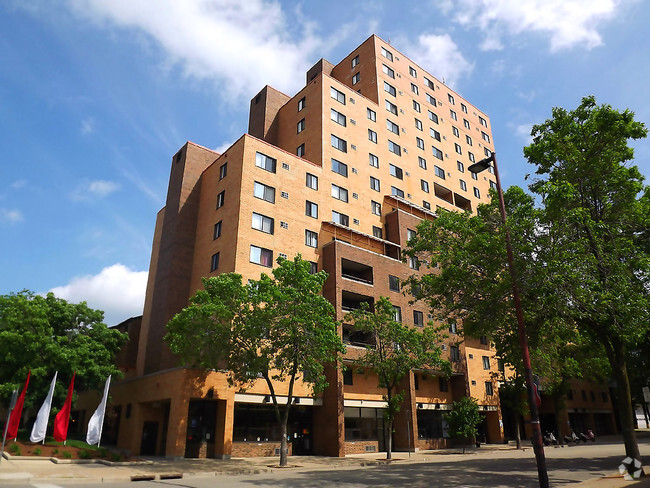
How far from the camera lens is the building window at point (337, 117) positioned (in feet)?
150

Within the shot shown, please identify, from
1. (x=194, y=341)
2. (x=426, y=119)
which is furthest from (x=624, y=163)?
(x=426, y=119)

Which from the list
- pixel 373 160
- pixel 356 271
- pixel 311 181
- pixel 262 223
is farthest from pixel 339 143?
pixel 262 223

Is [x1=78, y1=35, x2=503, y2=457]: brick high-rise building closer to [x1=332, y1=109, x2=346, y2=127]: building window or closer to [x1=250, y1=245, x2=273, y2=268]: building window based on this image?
[x1=250, y1=245, x2=273, y2=268]: building window

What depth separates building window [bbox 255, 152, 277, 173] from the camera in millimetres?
37781

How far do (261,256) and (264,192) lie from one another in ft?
18.3

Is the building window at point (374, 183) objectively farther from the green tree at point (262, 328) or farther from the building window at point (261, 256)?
the green tree at point (262, 328)

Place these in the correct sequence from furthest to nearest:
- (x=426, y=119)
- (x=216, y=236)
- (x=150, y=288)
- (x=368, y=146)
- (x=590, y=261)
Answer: (x=426, y=119), (x=368, y=146), (x=150, y=288), (x=216, y=236), (x=590, y=261)

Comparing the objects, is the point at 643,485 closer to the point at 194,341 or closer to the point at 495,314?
the point at 495,314

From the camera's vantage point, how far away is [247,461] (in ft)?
92.6

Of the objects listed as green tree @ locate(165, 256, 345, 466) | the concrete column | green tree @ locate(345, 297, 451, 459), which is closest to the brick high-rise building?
the concrete column

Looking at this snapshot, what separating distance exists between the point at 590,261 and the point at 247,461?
2210 cm

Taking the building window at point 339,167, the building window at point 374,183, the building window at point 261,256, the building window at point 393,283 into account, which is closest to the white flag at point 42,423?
the building window at point 261,256

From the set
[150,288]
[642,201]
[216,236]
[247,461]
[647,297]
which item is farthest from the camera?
[150,288]

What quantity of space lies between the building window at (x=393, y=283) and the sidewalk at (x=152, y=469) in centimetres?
1505
